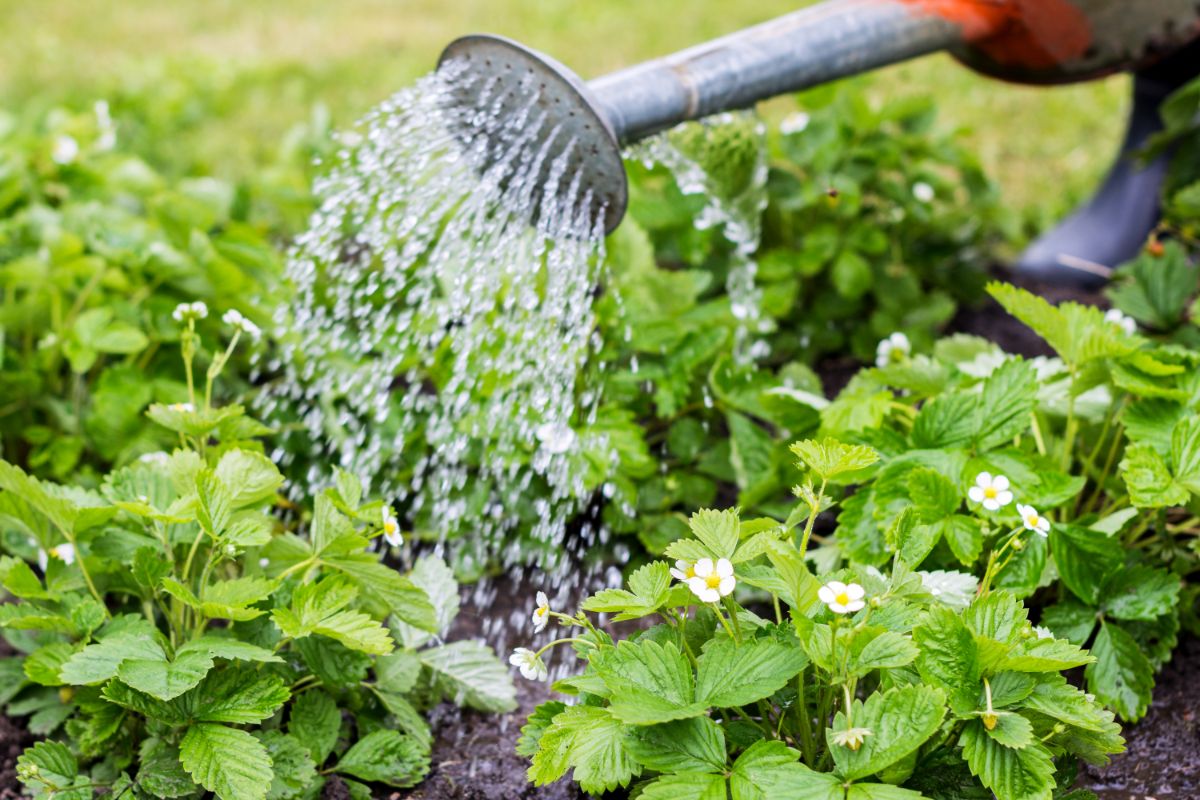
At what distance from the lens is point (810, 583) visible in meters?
1.33

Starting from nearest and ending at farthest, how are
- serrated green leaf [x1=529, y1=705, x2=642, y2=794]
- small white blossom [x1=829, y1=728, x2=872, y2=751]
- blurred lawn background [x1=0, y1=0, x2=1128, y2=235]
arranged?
small white blossom [x1=829, y1=728, x2=872, y2=751], serrated green leaf [x1=529, y1=705, x2=642, y2=794], blurred lawn background [x1=0, y1=0, x2=1128, y2=235]

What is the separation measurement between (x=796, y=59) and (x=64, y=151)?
1590mm

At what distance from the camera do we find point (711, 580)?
4.39 feet

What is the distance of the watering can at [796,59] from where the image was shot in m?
1.96

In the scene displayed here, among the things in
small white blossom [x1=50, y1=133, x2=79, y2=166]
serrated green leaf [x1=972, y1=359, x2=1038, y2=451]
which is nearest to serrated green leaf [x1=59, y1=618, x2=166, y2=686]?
serrated green leaf [x1=972, y1=359, x2=1038, y2=451]

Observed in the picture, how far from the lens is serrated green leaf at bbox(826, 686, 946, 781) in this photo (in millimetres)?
1244

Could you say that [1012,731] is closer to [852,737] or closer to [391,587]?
[852,737]

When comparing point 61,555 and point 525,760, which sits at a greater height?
point 61,555

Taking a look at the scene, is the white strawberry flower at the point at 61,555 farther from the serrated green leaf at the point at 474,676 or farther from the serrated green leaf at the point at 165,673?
the serrated green leaf at the point at 474,676

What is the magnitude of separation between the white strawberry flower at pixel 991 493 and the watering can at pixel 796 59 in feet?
2.36

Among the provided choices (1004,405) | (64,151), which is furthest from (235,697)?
(64,151)

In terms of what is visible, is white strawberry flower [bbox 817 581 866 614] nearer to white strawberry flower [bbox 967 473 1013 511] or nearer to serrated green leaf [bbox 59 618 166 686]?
white strawberry flower [bbox 967 473 1013 511]

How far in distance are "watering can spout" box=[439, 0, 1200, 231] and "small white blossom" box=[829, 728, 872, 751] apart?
3.20ft

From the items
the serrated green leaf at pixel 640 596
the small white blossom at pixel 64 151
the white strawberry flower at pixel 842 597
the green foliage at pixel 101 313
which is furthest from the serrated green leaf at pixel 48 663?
the small white blossom at pixel 64 151
